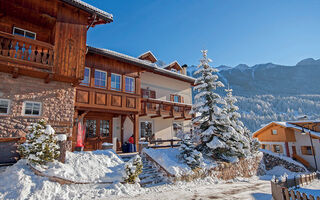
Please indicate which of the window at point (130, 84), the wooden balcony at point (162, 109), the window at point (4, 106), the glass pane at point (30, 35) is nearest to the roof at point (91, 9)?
the glass pane at point (30, 35)

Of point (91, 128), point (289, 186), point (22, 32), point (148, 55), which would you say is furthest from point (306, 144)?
point (22, 32)

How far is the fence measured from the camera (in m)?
5.25

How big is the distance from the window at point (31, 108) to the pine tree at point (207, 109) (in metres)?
9.50

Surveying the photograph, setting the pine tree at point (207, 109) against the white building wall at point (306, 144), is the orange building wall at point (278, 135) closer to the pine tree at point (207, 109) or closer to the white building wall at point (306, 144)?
the white building wall at point (306, 144)

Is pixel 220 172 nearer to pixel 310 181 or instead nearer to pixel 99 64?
pixel 310 181

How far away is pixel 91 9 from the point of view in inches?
421

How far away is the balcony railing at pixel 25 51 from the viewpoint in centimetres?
818

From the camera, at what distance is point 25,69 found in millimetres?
8516

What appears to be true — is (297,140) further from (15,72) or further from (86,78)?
(15,72)

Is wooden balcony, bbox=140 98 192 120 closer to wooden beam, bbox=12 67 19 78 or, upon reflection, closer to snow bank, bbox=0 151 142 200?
snow bank, bbox=0 151 142 200

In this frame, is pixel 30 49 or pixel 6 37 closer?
pixel 6 37

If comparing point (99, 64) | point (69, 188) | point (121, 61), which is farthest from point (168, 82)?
point (69, 188)

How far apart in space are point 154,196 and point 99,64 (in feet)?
32.7

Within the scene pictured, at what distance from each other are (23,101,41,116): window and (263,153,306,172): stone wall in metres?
24.7
